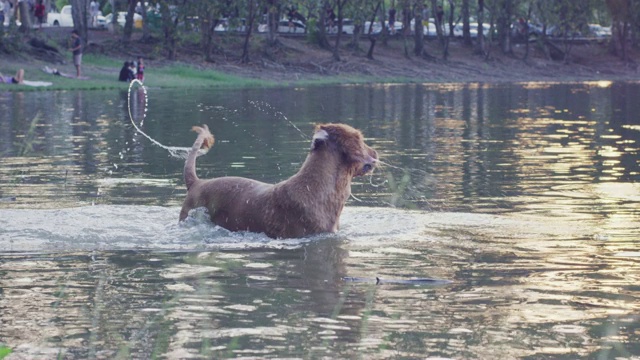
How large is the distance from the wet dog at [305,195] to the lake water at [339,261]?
148 millimetres

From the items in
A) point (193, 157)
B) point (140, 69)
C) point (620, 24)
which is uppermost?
point (193, 157)

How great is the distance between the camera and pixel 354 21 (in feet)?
212

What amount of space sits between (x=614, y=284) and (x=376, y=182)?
26.9 ft

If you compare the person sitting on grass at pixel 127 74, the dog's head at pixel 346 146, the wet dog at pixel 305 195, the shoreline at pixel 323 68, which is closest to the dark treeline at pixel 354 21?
the shoreline at pixel 323 68

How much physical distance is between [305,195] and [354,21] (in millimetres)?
54430

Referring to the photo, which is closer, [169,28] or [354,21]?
[169,28]

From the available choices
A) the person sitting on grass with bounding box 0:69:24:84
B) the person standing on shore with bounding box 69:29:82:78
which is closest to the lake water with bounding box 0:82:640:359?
the person sitting on grass with bounding box 0:69:24:84

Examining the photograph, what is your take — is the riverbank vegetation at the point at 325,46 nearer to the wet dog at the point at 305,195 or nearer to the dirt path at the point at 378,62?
the dirt path at the point at 378,62

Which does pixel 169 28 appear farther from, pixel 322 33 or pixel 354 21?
pixel 322 33

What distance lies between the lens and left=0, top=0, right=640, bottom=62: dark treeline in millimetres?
59062

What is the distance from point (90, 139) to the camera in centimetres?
2344

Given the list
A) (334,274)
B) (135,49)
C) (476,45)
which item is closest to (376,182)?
(334,274)

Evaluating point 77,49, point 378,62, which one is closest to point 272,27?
point 378,62

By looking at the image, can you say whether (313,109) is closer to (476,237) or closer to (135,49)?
(476,237)
